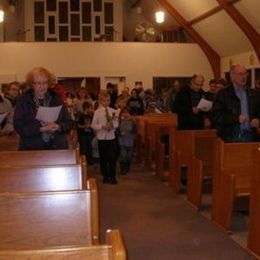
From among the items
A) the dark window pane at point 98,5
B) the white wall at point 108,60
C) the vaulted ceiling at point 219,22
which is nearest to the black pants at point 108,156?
the vaulted ceiling at point 219,22

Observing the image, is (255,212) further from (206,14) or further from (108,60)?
(108,60)

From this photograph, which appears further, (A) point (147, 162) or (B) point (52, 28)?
(B) point (52, 28)

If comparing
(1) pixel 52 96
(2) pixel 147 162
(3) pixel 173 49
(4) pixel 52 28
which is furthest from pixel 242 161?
(4) pixel 52 28

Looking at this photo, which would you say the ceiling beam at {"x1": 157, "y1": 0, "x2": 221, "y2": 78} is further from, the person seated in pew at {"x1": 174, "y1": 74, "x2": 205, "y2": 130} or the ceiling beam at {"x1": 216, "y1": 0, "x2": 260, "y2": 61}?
the person seated in pew at {"x1": 174, "y1": 74, "x2": 205, "y2": 130}

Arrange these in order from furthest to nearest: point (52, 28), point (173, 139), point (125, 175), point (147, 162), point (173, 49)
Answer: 1. point (52, 28)
2. point (173, 49)
3. point (147, 162)
4. point (125, 175)
5. point (173, 139)

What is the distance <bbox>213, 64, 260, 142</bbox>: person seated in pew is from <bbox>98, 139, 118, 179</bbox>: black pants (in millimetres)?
2695

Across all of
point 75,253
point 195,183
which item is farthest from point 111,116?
point 75,253

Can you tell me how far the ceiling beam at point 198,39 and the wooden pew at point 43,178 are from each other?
14.2 m

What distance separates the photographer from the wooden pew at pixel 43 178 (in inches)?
125

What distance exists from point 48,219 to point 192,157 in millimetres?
3850

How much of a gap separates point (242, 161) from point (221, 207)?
18.3 inches

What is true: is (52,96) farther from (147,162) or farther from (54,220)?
(147,162)

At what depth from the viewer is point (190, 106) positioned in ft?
23.3

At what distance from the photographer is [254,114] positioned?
547 centimetres
